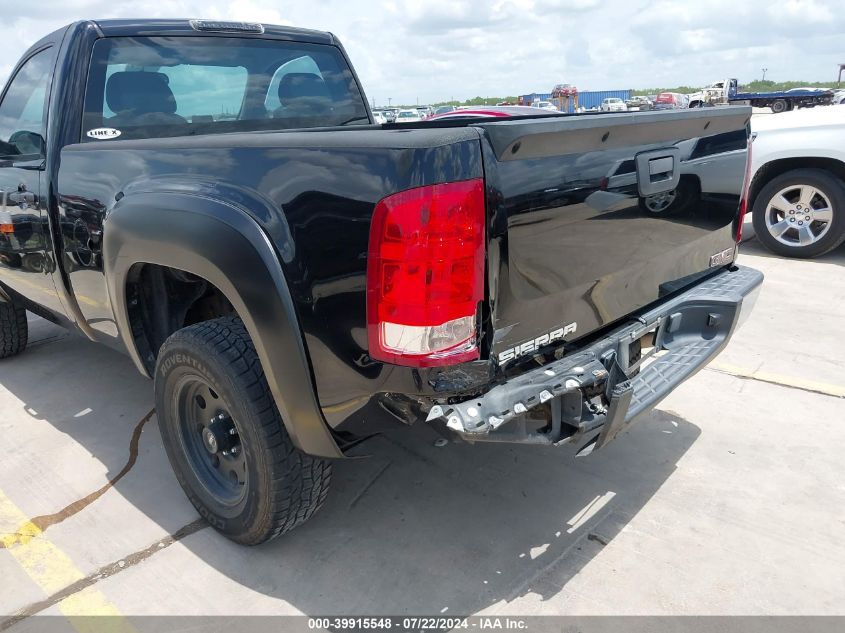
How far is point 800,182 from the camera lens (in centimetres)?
631

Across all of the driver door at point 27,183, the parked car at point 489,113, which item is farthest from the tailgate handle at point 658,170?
the driver door at point 27,183

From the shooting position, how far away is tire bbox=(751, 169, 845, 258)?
6215 millimetres

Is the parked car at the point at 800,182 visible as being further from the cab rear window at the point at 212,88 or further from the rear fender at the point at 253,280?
the rear fender at the point at 253,280

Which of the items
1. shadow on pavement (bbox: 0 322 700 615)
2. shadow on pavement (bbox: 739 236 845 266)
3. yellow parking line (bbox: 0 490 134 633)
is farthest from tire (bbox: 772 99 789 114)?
yellow parking line (bbox: 0 490 134 633)

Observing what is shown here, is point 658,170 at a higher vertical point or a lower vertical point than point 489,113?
lower

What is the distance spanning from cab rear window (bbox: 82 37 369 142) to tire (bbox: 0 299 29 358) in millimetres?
1962

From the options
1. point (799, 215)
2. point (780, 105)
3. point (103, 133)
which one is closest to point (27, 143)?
point (103, 133)

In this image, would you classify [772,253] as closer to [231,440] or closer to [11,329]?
[231,440]

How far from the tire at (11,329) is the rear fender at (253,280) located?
2.78 m

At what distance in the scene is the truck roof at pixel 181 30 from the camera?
316 centimetres

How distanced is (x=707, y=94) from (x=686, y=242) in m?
41.7

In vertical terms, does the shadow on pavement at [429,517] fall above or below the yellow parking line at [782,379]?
below

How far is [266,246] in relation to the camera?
77.2 inches

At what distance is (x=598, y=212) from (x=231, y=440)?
1.57 metres
